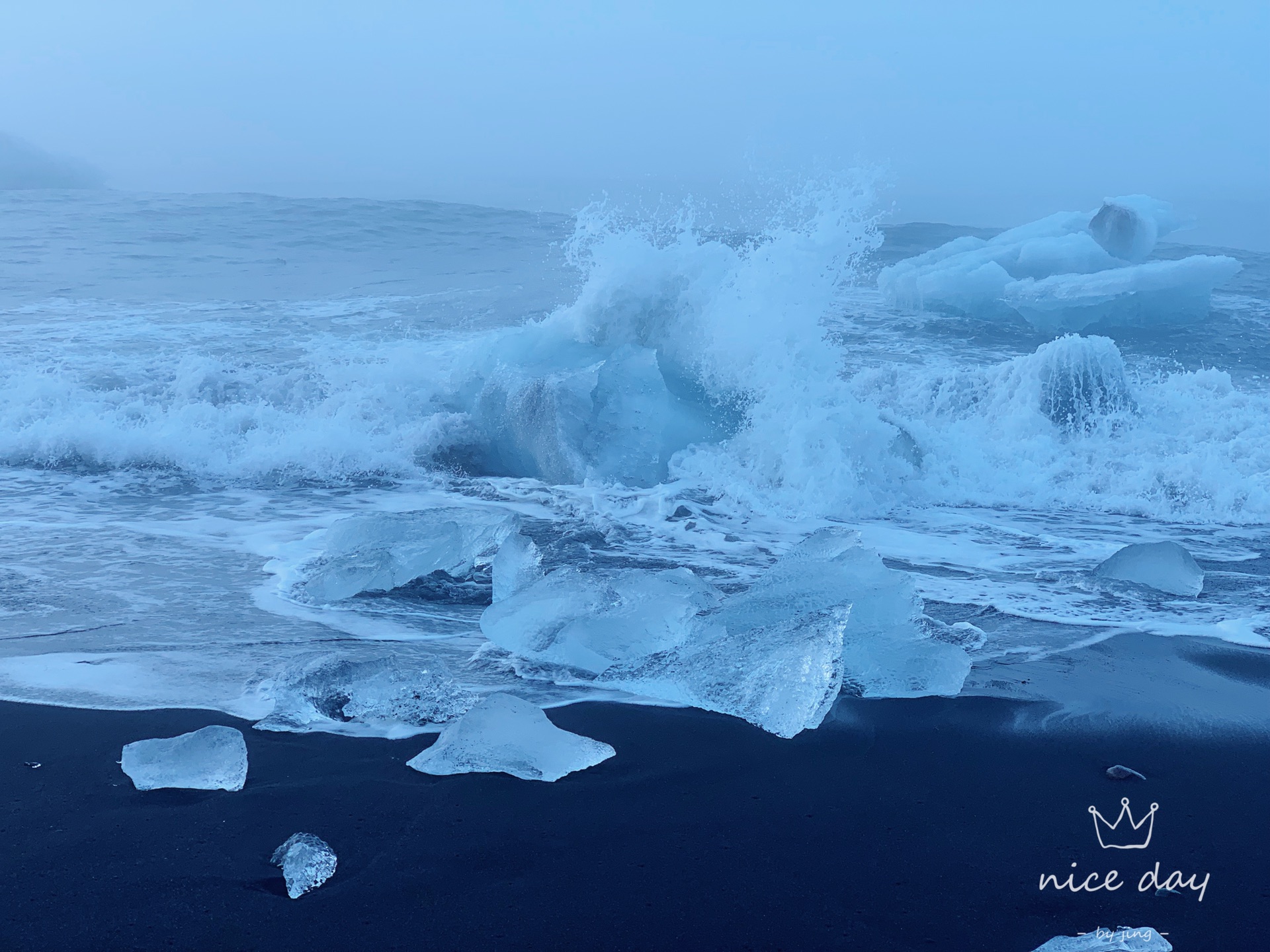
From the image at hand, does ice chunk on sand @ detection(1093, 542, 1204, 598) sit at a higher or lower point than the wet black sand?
higher

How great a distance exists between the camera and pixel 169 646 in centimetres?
323

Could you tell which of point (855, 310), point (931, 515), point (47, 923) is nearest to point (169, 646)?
point (47, 923)

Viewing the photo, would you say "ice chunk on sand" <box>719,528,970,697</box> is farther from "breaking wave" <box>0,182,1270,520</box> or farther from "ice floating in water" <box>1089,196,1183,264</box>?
"ice floating in water" <box>1089,196,1183,264</box>

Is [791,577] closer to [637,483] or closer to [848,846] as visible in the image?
[848,846]

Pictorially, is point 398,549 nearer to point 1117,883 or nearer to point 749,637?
point 749,637

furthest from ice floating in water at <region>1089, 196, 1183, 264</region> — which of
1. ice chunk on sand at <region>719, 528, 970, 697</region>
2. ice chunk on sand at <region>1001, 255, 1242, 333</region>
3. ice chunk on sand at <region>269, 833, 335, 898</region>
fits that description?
ice chunk on sand at <region>269, 833, 335, 898</region>

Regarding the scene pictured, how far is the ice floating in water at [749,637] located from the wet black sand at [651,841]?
137 mm

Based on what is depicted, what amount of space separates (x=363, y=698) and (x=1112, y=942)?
2047 mm

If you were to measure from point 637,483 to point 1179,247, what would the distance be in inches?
742

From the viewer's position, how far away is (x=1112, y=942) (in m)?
1.95

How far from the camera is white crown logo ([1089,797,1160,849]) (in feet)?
7.55

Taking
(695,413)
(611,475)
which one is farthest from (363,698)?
(695,413)

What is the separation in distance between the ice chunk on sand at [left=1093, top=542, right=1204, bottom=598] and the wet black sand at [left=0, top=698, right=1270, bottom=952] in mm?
1368

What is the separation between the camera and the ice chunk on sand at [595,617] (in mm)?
3225
